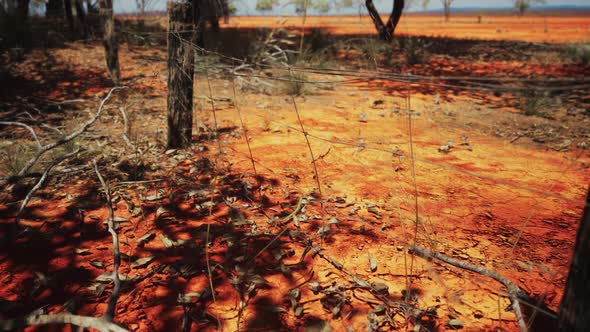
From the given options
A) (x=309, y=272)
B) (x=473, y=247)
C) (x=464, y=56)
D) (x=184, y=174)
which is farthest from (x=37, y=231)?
(x=464, y=56)

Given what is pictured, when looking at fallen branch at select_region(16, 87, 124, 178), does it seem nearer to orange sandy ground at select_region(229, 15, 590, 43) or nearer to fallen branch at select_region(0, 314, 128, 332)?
fallen branch at select_region(0, 314, 128, 332)

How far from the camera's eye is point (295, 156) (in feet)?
11.0

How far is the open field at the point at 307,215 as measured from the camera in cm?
162

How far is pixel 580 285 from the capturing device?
102 centimetres

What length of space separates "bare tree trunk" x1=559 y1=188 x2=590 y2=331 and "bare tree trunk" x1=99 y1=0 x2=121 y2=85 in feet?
19.7

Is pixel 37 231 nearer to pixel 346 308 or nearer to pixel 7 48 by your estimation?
pixel 346 308

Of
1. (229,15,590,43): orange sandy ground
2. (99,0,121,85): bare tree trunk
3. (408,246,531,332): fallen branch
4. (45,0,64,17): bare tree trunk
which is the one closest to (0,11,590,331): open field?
(408,246,531,332): fallen branch

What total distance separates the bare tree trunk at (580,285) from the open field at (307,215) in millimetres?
135

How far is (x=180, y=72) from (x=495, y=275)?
296cm

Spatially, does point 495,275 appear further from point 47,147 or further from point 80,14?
point 80,14

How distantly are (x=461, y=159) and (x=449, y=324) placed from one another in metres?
2.24

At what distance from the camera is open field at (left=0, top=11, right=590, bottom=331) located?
162 cm

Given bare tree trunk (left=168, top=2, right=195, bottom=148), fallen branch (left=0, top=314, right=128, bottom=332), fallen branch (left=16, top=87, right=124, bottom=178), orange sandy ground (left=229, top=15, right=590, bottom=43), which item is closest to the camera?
fallen branch (left=0, top=314, right=128, bottom=332)

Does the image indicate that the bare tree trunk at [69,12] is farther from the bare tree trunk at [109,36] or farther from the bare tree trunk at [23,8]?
the bare tree trunk at [109,36]
